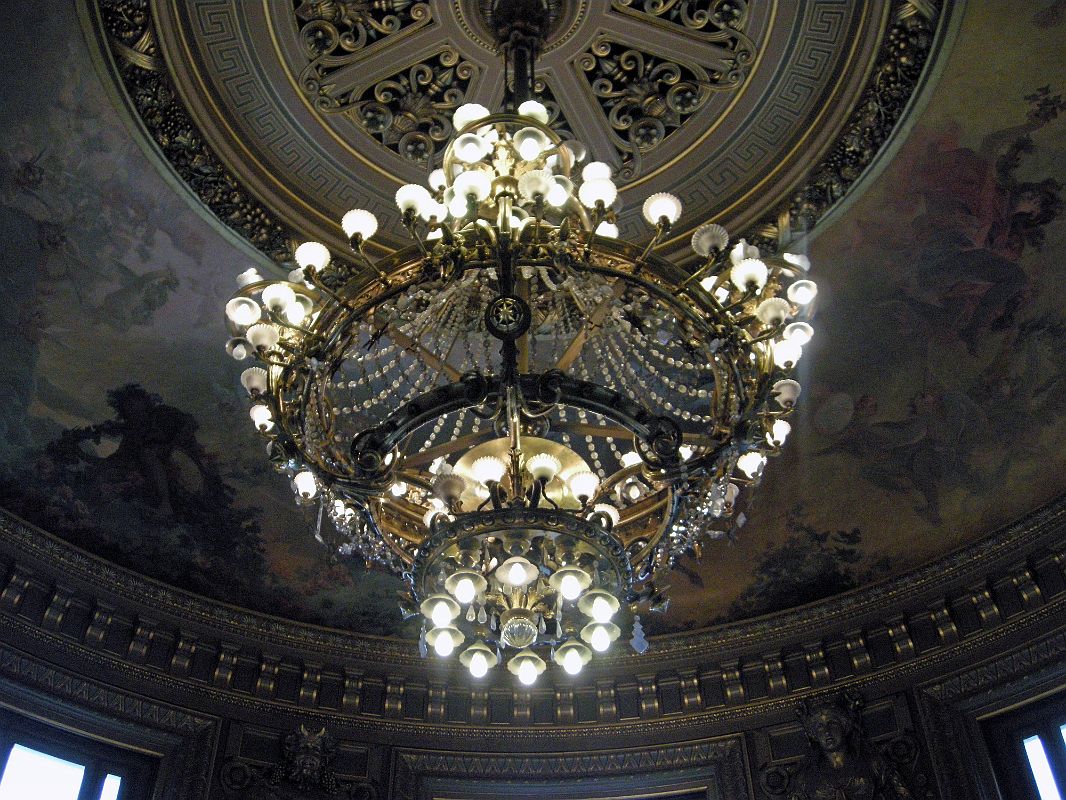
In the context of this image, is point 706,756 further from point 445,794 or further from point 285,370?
point 285,370

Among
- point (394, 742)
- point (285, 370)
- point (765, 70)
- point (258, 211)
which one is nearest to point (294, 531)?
point (394, 742)

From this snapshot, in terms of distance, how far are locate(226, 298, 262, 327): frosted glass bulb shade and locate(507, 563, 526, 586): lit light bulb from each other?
65.3 inches

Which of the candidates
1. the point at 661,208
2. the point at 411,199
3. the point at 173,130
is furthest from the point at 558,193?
the point at 173,130

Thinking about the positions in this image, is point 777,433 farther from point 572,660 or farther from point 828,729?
point 828,729

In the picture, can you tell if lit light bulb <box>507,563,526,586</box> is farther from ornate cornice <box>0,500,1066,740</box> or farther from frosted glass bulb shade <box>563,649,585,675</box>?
ornate cornice <box>0,500,1066,740</box>

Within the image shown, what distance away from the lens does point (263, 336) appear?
221 inches

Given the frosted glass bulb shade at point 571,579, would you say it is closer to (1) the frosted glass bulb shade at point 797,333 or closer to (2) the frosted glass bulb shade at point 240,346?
(1) the frosted glass bulb shade at point 797,333

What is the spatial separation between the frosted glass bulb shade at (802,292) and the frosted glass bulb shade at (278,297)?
2.33 meters

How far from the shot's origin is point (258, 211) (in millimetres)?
8281

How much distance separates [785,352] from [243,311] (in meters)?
2.48

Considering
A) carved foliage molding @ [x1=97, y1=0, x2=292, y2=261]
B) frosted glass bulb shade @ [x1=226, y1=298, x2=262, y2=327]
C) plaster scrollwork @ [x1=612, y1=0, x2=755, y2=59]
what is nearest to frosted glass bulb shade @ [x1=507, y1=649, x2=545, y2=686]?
frosted glass bulb shade @ [x1=226, y1=298, x2=262, y2=327]

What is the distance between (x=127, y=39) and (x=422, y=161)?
207cm

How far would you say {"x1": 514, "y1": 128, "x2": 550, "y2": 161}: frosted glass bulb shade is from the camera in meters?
5.88

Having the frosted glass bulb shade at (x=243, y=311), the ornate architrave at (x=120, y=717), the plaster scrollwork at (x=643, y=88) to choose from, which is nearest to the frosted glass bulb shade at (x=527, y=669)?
the frosted glass bulb shade at (x=243, y=311)
